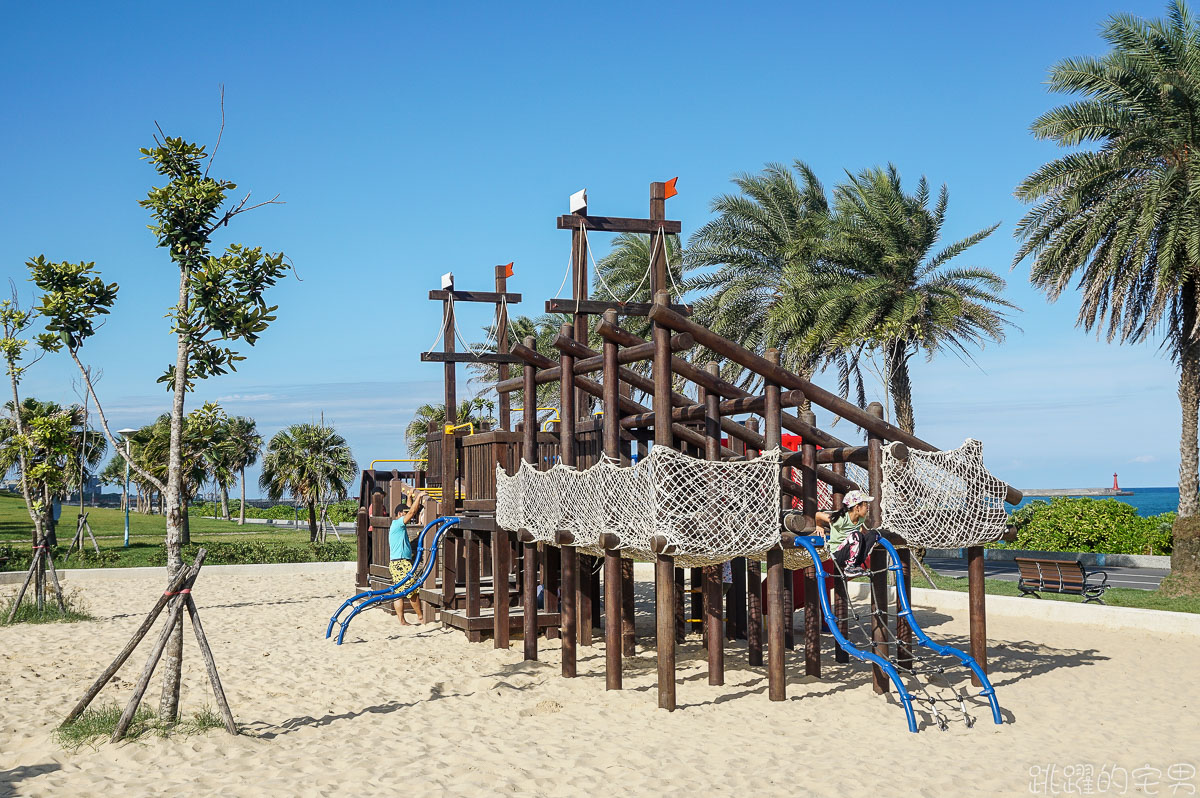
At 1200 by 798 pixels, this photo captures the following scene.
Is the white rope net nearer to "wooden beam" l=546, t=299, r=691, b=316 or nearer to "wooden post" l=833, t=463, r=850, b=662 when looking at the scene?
"wooden post" l=833, t=463, r=850, b=662

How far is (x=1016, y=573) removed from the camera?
22.1 metres

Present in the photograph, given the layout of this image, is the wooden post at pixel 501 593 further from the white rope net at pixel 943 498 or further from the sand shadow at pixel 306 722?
the white rope net at pixel 943 498

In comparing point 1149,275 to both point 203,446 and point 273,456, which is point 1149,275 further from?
point 273,456

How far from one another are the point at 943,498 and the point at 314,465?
120 feet

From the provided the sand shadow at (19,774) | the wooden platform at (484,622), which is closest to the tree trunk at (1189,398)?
the wooden platform at (484,622)

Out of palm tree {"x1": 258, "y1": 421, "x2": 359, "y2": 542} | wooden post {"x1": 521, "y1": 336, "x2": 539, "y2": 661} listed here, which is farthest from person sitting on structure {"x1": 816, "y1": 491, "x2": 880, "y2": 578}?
palm tree {"x1": 258, "y1": 421, "x2": 359, "y2": 542}

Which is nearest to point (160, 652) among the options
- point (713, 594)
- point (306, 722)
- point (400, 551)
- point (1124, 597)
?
point (306, 722)

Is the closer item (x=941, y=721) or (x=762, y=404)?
(x=941, y=721)

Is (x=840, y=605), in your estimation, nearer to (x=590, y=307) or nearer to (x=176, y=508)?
(x=590, y=307)

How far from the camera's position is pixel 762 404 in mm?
9516

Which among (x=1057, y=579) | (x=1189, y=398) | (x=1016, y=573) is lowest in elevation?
(x=1016, y=573)

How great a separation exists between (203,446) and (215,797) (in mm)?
2879

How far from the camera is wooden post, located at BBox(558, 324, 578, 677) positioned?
10203 mm

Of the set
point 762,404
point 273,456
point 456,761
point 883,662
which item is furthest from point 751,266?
point 273,456
